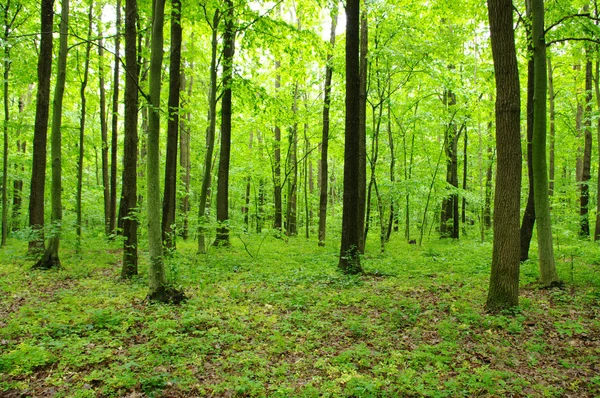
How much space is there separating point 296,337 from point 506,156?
4.58 meters

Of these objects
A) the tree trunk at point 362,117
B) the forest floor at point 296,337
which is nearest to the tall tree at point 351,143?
the forest floor at point 296,337

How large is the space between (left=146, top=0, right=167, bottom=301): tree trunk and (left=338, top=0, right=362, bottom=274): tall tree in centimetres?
444

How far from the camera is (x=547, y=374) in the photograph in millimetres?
4062

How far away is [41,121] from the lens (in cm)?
1013

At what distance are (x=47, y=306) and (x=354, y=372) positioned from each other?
522cm

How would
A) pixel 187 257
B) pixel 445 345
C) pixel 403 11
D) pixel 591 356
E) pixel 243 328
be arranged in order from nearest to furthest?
pixel 591 356 < pixel 445 345 < pixel 243 328 < pixel 187 257 < pixel 403 11

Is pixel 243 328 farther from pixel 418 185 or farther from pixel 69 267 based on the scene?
pixel 418 185

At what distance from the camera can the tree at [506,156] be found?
5.65 m

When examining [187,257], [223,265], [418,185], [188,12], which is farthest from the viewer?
[418,185]

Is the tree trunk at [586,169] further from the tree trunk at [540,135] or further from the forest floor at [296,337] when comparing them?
the tree trunk at [540,135]

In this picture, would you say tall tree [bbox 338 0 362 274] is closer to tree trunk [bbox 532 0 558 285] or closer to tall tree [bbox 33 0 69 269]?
tree trunk [bbox 532 0 558 285]

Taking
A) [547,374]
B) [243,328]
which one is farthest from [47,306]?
[547,374]

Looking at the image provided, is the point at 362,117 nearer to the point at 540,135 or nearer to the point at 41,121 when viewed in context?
the point at 540,135

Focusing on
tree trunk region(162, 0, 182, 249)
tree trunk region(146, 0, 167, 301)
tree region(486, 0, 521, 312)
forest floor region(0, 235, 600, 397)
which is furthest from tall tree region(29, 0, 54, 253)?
tree region(486, 0, 521, 312)
